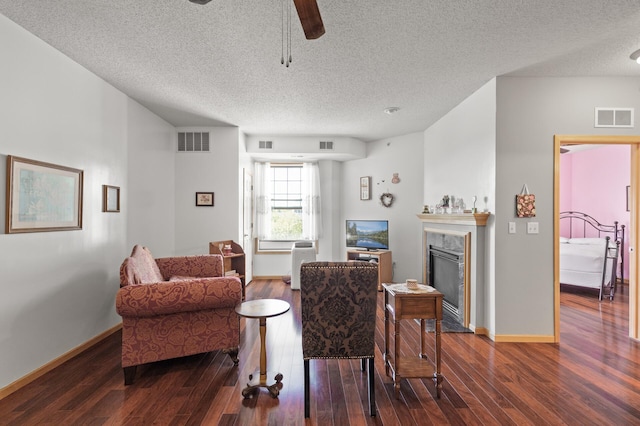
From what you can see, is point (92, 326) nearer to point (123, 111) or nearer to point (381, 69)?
point (123, 111)

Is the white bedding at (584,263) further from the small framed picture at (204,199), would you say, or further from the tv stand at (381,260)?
the small framed picture at (204,199)

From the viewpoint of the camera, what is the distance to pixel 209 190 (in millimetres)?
4969

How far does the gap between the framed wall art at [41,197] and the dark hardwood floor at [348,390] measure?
1.25 m

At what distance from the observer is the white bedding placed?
4789mm

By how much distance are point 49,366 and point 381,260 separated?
14.6 feet

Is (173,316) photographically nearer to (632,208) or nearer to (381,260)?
(381,260)

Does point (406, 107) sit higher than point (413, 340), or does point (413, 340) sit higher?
point (406, 107)

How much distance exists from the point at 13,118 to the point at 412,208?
5226 millimetres

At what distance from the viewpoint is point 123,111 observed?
367 centimetres

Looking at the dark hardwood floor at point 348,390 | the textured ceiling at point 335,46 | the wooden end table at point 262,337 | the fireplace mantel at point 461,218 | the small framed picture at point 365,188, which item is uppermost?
the textured ceiling at point 335,46

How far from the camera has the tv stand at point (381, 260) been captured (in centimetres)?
546

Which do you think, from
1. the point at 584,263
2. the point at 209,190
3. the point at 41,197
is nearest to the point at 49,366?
the point at 41,197

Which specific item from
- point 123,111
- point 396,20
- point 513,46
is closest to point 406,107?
point 513,46

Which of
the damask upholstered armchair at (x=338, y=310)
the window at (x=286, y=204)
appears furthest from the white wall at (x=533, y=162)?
the window at (x=286, y=204)
